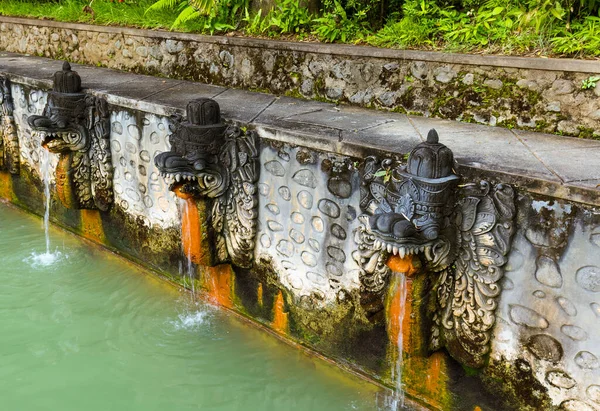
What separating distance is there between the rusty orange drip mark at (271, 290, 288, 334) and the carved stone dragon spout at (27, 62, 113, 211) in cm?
213

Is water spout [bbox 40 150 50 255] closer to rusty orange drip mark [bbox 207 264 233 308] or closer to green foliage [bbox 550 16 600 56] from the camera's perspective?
rusty orange drip mark [bbox 207 264 233 308]

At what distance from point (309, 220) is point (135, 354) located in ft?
5.49

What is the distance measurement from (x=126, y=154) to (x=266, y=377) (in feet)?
7.75

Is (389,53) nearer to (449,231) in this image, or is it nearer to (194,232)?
(449,231)

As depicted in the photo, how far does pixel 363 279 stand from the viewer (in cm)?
367

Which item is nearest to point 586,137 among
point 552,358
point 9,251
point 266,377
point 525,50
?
point 525,50

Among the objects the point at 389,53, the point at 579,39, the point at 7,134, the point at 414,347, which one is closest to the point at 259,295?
the point at 414,347

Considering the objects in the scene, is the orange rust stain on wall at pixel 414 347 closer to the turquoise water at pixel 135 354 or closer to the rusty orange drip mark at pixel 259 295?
the turquoise water at pixel 135 354

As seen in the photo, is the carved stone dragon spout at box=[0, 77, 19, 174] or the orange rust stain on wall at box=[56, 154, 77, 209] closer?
the orange rust stain on wall at box=[56, 154, 77, 209]

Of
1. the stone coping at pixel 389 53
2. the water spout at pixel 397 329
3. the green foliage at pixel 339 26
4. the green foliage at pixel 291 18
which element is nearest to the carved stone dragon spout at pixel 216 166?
the stone coping at pixel 389 53

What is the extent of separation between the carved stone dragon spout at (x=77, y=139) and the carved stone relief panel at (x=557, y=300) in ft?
12.4

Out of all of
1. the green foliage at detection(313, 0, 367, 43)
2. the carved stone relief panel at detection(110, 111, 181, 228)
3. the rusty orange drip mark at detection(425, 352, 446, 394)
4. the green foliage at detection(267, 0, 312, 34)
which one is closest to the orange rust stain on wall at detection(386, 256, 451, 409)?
the rusty orange drip mark at detection(425, 352, 446, 394)

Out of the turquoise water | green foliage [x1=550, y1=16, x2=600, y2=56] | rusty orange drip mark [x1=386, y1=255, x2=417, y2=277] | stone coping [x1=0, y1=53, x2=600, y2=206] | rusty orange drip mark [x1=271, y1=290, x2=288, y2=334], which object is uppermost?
green foliage [x1=550, y1=16, x2=600, y2=56]

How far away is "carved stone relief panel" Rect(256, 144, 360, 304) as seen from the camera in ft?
12.1
